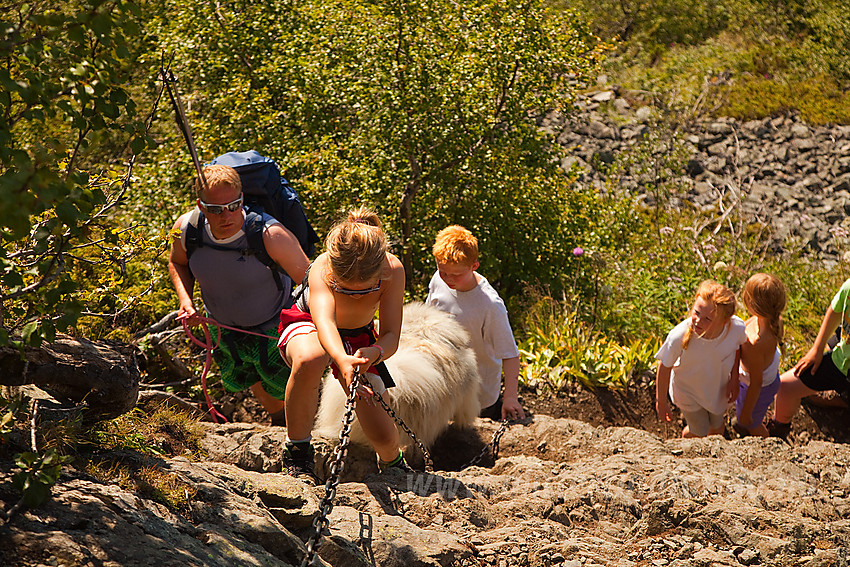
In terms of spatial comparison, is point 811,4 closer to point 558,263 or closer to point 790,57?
point 790,57

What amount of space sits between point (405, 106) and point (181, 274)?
3.46 metres

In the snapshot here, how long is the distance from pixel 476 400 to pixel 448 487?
1.20 metres

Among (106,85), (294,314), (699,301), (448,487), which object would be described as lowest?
(448,487)

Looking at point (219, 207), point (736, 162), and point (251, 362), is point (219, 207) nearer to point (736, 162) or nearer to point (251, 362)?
point (251, 362)

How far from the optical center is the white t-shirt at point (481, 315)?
5.27m

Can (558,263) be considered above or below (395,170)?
below

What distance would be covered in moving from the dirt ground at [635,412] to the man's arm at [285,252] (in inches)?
114

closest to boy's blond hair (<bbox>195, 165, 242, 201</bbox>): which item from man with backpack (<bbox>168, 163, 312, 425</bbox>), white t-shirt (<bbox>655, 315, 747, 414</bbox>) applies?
man with backpack (<bbox>168, 163, 312, 425</bbox>)

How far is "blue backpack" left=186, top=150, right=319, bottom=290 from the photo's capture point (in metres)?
4.47

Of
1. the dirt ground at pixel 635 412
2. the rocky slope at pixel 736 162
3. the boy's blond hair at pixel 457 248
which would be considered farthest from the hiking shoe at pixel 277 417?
the rocky slope at pixel 736 162

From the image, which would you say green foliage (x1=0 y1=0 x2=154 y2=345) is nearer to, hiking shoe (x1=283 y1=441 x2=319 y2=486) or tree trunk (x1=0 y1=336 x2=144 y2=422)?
tree trunk (x1=0 y1=336 x2=144 y2=422)

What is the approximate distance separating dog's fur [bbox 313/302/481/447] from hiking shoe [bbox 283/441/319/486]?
1.05ft

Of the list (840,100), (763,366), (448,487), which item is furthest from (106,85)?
(840,100)

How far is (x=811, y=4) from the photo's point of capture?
19.0m
